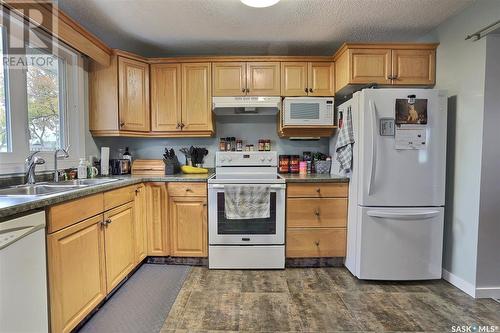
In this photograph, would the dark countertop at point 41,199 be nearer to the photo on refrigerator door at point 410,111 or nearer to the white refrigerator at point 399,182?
the white refrigerator at point 399,182

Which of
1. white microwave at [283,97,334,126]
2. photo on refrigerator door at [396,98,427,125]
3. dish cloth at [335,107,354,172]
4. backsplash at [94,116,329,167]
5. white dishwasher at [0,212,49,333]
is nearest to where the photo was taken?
white dishwasher at [0,212,49,333]

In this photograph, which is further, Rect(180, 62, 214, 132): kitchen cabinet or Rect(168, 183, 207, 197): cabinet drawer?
Rect(180, 62, 214, 132): kitchen cabinet

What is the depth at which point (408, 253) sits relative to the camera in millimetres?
2156

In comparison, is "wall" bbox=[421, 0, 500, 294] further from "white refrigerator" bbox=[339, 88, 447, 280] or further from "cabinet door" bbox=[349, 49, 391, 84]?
"cabinet door" bbox=[349, 49, 391, 84]

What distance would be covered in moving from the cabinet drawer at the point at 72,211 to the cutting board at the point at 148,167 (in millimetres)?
1098

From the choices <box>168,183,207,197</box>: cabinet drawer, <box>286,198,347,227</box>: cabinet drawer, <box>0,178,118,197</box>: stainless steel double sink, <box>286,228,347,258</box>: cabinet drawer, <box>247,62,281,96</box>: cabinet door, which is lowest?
<box>286,228,347,258</box>: cabinet drawer

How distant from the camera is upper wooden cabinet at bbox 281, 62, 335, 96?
273cm

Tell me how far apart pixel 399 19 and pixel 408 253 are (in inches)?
80.1

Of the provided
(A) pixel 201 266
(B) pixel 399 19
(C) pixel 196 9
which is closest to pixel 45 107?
(C) pixel 196 9

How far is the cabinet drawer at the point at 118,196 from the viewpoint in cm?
183

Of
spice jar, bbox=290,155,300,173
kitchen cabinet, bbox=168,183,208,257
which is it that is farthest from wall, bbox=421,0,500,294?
kitchen cabinet, bbox=168,183,208,257

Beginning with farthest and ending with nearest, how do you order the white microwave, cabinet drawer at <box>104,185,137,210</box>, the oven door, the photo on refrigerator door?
the white microwave < the oven door < the photo on refrigerator door < cabinet drawer at <box>104,185,137,210</box>

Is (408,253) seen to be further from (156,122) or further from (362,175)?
(156,122)

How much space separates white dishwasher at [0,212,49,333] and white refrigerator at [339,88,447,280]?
84.5 inches
